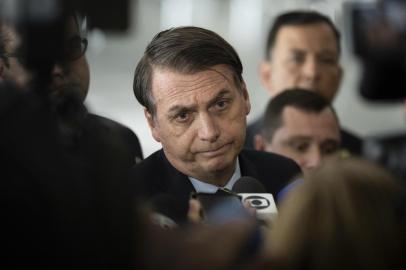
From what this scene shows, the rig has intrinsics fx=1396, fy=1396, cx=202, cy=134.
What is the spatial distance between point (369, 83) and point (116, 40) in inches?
989

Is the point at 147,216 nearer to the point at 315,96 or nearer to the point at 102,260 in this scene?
the point at 102,260

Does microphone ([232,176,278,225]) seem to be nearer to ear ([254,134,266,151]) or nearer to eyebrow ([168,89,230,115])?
eyebrow ([168,89,230,115])

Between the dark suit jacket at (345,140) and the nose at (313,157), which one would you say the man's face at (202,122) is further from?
the dark suit jacket at (345,140)

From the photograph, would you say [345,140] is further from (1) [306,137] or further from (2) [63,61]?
(2) [63,61]

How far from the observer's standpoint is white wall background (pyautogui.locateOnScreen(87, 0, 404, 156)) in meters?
18.3

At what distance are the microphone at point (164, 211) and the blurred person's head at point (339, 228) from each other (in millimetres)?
473

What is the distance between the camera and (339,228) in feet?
10.9

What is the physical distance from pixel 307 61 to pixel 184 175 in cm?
297

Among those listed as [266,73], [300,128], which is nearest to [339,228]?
[300,128]

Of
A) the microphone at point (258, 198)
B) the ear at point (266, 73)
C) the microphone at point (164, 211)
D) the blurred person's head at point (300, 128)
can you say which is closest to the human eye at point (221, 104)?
the microphone at point (258, 198)

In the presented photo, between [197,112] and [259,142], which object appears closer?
[197,112]

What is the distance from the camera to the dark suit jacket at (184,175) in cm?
505

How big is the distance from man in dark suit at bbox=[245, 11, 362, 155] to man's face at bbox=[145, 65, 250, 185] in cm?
256

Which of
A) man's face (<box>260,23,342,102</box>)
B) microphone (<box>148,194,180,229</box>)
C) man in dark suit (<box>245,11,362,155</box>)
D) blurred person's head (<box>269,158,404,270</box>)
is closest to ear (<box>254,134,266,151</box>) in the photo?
man in dark suit (<box>245,11,362,155</box>)
